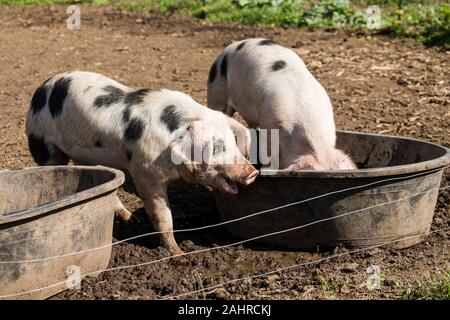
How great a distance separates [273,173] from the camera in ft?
16.7

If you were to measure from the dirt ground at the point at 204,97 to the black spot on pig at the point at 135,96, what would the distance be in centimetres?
94

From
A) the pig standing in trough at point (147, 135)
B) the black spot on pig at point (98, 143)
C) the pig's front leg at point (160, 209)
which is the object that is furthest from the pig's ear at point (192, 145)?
the black spot on pig at point (98, 143)

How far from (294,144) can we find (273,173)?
27.1 inches

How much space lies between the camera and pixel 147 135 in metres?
5.27

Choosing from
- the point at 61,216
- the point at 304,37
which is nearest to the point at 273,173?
the point at 61,216

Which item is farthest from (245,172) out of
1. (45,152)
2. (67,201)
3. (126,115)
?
(45,152)

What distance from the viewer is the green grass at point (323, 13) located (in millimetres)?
11172

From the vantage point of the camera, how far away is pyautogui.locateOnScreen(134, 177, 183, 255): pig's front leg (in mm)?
5340

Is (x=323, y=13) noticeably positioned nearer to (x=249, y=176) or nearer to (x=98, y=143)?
(x=98, y=143)

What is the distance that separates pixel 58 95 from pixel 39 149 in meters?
0.45

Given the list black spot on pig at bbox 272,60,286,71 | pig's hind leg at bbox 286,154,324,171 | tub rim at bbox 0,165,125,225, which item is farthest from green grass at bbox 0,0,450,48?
tub rim at bbox 0,165,125,225

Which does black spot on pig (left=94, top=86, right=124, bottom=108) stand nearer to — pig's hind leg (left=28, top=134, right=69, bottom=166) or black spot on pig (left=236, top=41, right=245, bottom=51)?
pig's hind leg (left=28, top=134, right=69, bottom=166)

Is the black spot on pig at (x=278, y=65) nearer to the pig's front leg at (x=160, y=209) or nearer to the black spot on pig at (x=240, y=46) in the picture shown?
the black spot on pig at (x=240, y=46)
